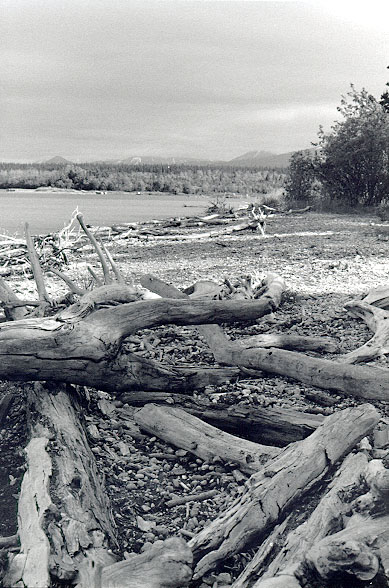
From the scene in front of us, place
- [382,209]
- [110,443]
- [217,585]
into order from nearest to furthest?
[217,585]
[110,443]
[382,209]

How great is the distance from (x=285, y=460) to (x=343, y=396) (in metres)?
1.56

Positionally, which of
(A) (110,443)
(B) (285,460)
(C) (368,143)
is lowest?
(A) (110,443)

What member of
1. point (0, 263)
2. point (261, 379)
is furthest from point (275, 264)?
point (261, 379)

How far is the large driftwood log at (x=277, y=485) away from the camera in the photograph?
253 centimetres

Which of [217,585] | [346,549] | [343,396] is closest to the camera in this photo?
[346,549]

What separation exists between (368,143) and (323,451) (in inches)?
900

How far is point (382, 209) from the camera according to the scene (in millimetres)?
22094

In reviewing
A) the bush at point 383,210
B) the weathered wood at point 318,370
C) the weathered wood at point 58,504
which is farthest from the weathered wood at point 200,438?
the bush at point 383,210

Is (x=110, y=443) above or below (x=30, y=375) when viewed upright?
below

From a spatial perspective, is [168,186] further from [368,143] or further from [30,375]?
[30,375]

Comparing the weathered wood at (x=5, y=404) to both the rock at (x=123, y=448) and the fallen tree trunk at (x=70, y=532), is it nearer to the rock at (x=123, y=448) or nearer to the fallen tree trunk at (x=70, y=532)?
the fallen tree trunk at (x=70, y=532)

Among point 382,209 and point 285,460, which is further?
point 382,209

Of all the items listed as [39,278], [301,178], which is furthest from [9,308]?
[301,178]

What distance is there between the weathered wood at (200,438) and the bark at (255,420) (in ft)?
0.44
